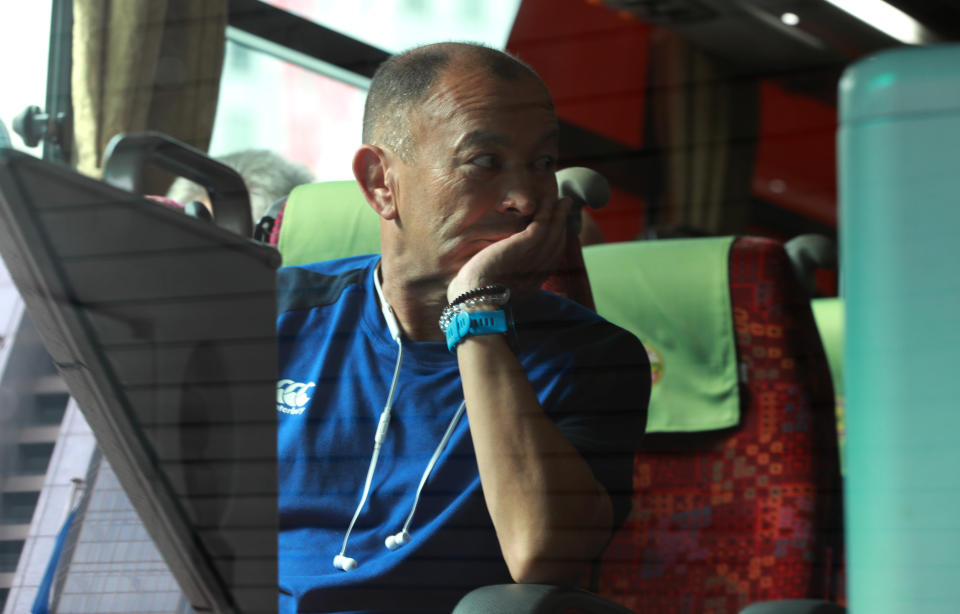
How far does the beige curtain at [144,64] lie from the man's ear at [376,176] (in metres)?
0.18

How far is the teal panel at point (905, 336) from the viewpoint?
1.33ft

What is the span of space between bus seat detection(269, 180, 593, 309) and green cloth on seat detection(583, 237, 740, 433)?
0.43 m

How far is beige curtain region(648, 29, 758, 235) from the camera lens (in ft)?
3.54

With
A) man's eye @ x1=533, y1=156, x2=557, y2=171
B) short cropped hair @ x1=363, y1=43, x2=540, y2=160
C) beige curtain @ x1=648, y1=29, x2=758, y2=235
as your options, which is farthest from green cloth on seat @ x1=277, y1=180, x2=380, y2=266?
beige curtain @ x1=648, y1=29, x2=758, y2=235

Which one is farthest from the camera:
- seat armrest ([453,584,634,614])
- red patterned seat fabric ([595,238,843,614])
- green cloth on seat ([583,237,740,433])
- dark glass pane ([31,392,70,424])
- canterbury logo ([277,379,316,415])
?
green cloth on seat ([583,237,740,433])

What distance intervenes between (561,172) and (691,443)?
0.74 m

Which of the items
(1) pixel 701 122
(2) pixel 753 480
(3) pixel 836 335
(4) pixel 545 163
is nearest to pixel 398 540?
(4) pixel 545 163

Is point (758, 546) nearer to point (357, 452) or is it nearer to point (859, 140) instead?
point (357, 452)

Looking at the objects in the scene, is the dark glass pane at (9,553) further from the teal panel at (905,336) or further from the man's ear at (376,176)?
the teal panel at (905,336)

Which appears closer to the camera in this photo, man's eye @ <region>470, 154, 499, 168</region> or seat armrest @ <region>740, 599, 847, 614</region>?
man's eye @ <region>470, 154, 499, 168</region>

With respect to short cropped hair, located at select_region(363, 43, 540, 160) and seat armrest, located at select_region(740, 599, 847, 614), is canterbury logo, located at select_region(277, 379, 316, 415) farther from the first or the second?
seat armrest, located at select_region(740, 599, 847, 614)

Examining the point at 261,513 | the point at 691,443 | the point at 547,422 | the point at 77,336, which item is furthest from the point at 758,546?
the point at 77,336

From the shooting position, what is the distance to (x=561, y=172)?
0.98 meters

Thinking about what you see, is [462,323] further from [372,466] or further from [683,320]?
[683,320]
